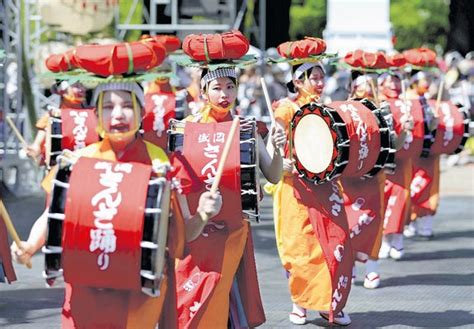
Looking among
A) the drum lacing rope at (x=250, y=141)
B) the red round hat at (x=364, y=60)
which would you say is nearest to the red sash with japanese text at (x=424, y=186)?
the red round hat at (x=364, y=60)

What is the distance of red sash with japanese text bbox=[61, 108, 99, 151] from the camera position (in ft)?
33.1

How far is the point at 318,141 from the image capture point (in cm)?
874

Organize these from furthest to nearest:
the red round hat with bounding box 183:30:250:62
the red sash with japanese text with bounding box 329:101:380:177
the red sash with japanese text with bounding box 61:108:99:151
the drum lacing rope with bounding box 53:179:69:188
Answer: the red sash with japanese text with bounding box 61:108:99:151
the red sash with japanese text with bounding box 329:101:380:177
the red round hat with bounding box 183:30:250:62
the drum lacing rope with bounding box 53:179:69:188

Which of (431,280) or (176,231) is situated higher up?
(176,231)

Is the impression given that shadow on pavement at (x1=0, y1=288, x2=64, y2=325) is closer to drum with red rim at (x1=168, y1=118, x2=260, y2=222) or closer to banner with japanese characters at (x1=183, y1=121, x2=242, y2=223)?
drum with red rim at (x1=168, y1=118, x2=260, y2=222)

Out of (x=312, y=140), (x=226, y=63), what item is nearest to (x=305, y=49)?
(x=312, y=140)

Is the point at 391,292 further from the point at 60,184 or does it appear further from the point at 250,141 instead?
the point at 60,184

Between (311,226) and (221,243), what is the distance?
5.97 ft

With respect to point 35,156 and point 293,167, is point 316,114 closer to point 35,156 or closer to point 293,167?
point 293,167

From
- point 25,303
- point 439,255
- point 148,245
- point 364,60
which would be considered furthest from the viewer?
point 439,255

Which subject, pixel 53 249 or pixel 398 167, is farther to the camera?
pixel 398 167

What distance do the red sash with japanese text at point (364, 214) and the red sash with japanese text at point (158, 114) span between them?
2.81 metres

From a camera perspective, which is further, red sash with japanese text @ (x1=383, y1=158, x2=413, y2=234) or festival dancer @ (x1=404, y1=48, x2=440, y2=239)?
festival dancer @ (x1=404, y1=48, x2=440, y2=239)

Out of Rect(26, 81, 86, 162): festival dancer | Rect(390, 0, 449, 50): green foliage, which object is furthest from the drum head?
Rect(390, 0, 449, 50): green foliage
